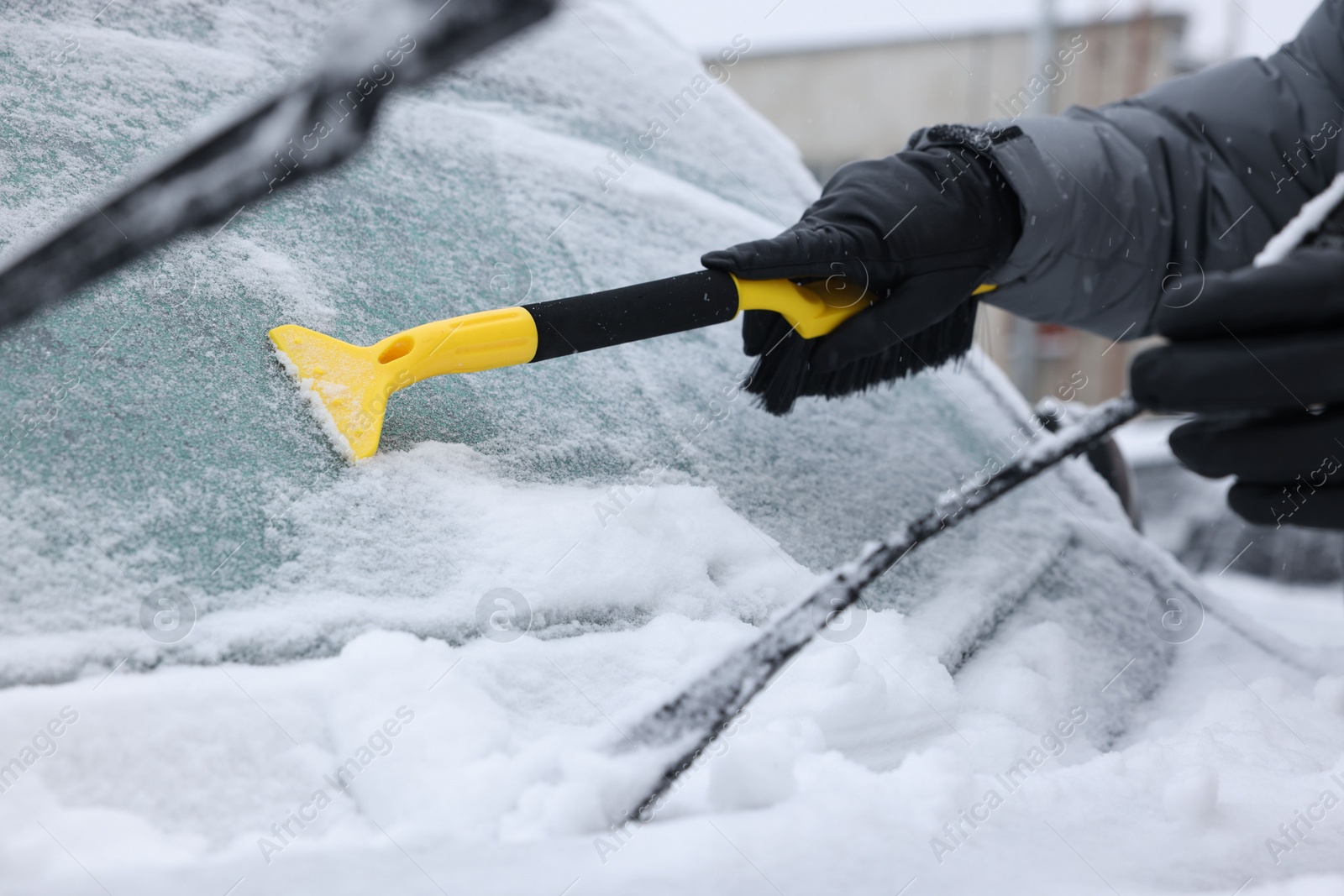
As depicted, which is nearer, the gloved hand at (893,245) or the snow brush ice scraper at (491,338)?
the snow brush ice scraper at (491,338)

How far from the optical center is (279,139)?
1.08 ft

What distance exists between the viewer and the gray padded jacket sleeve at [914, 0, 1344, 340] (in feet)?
4.07

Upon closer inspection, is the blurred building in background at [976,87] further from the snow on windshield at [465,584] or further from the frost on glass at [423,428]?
the snow on windshield at [465,584]

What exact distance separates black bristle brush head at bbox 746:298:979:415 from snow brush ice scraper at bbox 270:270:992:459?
0.05 meters

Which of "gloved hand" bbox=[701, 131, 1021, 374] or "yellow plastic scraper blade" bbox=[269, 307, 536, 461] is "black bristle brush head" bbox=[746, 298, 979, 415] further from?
"yellow plastic scraper blade" bbox=[269, 307, 536, 461]

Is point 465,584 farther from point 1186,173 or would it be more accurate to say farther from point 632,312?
point 1186,173

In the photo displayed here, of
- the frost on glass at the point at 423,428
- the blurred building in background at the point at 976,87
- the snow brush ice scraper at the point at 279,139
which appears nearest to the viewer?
the snow brush ice scraper at the point at 279,139

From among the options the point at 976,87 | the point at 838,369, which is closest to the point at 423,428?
the point at 838,369

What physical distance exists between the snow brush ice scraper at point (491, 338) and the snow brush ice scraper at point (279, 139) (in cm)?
42

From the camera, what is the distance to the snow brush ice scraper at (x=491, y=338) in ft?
2.72

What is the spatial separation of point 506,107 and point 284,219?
501 millimetres

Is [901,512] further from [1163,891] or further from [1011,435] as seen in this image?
[1163,891]

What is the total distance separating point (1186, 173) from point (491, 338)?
3.30 ft

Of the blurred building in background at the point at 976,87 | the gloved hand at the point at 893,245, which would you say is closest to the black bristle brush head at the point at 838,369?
the gloved hand at the point at 893,245
